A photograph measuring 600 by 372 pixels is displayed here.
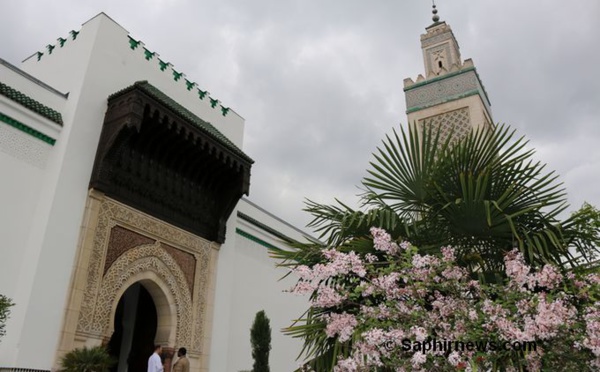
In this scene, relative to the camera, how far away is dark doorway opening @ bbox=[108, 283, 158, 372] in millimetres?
6227

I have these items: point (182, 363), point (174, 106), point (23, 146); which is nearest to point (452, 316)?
point (182, 363)

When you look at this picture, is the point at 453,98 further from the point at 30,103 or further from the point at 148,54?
the point at 30,103

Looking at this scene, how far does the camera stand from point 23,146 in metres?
4.92

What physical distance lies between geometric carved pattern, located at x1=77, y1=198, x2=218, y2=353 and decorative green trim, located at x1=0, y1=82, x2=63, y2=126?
3.63 ft

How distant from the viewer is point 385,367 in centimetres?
316

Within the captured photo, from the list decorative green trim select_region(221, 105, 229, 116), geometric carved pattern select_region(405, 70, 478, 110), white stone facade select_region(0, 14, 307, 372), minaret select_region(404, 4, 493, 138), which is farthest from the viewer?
geometric carved pattern select_region(405, 70, 478, 110)

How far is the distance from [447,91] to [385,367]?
27.7 ft

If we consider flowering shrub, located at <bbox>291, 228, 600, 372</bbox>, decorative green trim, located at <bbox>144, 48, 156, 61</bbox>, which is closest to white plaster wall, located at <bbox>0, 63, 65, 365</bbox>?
decorative green trim, located at <bbox>144, 48, 156, 61</bbox>

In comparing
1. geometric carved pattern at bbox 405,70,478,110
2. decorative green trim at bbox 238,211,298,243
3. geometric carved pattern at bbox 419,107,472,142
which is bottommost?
decorative green trim at bbox 238,211,298,243

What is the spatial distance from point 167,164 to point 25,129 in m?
1.76

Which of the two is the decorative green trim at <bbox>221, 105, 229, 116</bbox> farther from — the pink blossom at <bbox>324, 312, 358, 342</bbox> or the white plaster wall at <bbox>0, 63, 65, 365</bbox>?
the pink blossom at <bbox>324, 312, 358, 342</bbox>

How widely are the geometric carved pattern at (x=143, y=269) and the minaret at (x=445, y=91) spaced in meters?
5.77

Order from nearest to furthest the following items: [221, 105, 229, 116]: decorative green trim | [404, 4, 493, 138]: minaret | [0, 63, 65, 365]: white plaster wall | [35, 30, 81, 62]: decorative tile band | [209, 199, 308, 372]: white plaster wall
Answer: [0, 63, 65, 365]: white plaster wall → [35, 30, 81, 62]: decorative tile band → [209, 199, 308, 372]: white plaster wall → [221, 105, 229, 116]: decorative green trim → [404, 4, 493, 138]: minaret

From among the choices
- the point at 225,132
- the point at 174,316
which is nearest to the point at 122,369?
the point at 174,316
